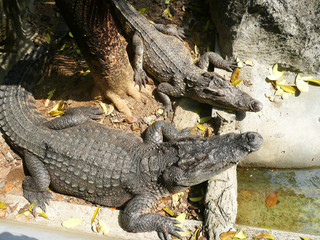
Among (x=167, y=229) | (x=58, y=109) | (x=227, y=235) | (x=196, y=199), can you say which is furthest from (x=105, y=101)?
(x=227, y=235)

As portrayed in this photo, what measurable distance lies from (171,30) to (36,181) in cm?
289

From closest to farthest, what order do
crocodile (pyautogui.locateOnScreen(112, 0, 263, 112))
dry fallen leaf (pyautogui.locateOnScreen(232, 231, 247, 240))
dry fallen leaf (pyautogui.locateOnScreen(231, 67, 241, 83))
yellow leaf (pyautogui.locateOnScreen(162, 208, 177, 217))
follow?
dry fallen leaf (pyautogui.locateOnScreen(232, 231, 247, 240)), yellow leaf (pyautogui.locateOnScreen(162, 208, 177, 217)), crocodile (pyautogui.locateOnScreen(112, 0, 263, 112)), dry fallen leaf (pyautogui.locateOnScreen(231, 67, 241, 83))

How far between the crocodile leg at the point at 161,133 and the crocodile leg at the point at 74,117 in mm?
738

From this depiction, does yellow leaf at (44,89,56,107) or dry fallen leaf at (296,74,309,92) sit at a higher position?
dry fallen leaf at (296,74,309,92)

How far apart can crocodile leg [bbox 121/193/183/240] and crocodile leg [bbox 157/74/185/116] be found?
4.54ft

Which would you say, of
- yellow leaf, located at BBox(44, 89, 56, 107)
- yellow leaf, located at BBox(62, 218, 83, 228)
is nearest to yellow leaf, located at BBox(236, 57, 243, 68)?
yellow leaf, located at BBox(44, 89, 56, 107)

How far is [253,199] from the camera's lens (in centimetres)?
333

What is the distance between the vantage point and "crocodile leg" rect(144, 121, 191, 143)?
334cm

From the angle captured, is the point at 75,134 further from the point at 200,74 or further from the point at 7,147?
the point at 200,74

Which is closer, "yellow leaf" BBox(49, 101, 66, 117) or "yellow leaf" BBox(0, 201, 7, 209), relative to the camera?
"yellow leaf" BBox(0, 201, 7, 209)

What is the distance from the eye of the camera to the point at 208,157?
2740mm

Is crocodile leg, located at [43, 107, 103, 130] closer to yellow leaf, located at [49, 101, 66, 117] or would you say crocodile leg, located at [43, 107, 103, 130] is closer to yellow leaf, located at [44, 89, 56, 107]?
yellow leaf, located at [49, 101, 66, 117]

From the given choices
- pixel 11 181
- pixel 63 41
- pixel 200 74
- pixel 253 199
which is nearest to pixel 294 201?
pixel 253 199

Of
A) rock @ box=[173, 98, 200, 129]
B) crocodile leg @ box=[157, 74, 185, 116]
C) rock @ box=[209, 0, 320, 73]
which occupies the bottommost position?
rock @ box=[173, 98, 200, 129]
